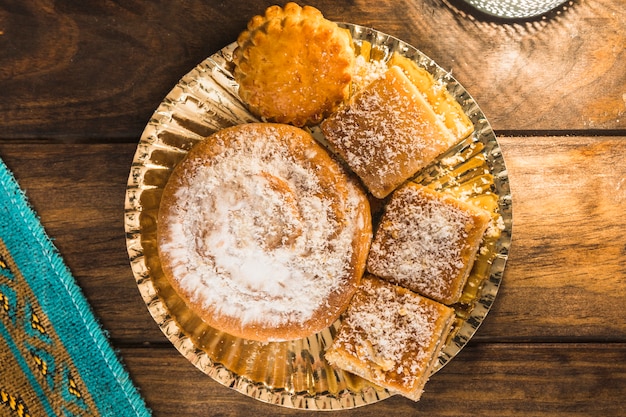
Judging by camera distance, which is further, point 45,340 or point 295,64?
point 45,340

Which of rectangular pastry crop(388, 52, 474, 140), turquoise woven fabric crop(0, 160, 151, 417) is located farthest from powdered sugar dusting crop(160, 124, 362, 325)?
turquoise woven fabric crop(0, 160, 151, 417)

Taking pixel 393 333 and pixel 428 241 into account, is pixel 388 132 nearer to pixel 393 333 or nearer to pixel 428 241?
pixel 428 241

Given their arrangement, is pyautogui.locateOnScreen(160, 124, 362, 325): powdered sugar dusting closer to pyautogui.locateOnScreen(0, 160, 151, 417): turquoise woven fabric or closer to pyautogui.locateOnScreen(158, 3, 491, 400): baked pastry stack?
pyautogui.locateOnScreen(158, 3, 491, 400): baked pastry stack

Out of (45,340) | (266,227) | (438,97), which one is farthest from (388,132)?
(45,340)

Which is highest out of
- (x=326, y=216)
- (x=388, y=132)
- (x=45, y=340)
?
(x=388, y=132)

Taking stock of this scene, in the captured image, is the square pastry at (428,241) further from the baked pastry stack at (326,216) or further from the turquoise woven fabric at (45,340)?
the turquoise woven fabric at (45,340)

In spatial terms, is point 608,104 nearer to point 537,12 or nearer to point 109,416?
point 537,12

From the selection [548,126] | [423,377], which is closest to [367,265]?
[423,377]
